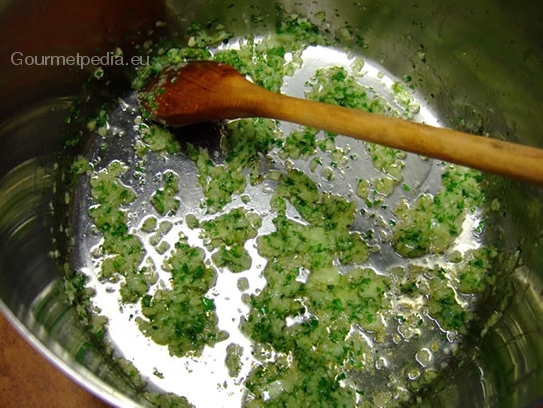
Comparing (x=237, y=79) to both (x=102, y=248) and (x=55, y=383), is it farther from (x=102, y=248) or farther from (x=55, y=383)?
(x=55, y=383)

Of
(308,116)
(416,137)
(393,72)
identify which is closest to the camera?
(416,137)

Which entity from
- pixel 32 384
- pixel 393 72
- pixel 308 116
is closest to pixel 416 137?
pixel 308 116

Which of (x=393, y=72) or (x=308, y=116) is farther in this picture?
(x=393, y=72)

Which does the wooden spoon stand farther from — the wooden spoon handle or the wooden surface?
the wooden surface

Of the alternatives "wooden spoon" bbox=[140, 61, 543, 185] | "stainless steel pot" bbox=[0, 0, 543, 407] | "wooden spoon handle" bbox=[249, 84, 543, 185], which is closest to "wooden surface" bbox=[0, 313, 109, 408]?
"stainless steel pot" bbox=[0, 0, 543, 407]

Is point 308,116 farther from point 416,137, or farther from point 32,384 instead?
point 32,384

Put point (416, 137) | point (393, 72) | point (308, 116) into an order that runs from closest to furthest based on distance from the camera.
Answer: point (416, 137)
point (308, 116)
point (393, 72)

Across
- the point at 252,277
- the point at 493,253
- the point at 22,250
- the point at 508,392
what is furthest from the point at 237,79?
the point at 508,392
